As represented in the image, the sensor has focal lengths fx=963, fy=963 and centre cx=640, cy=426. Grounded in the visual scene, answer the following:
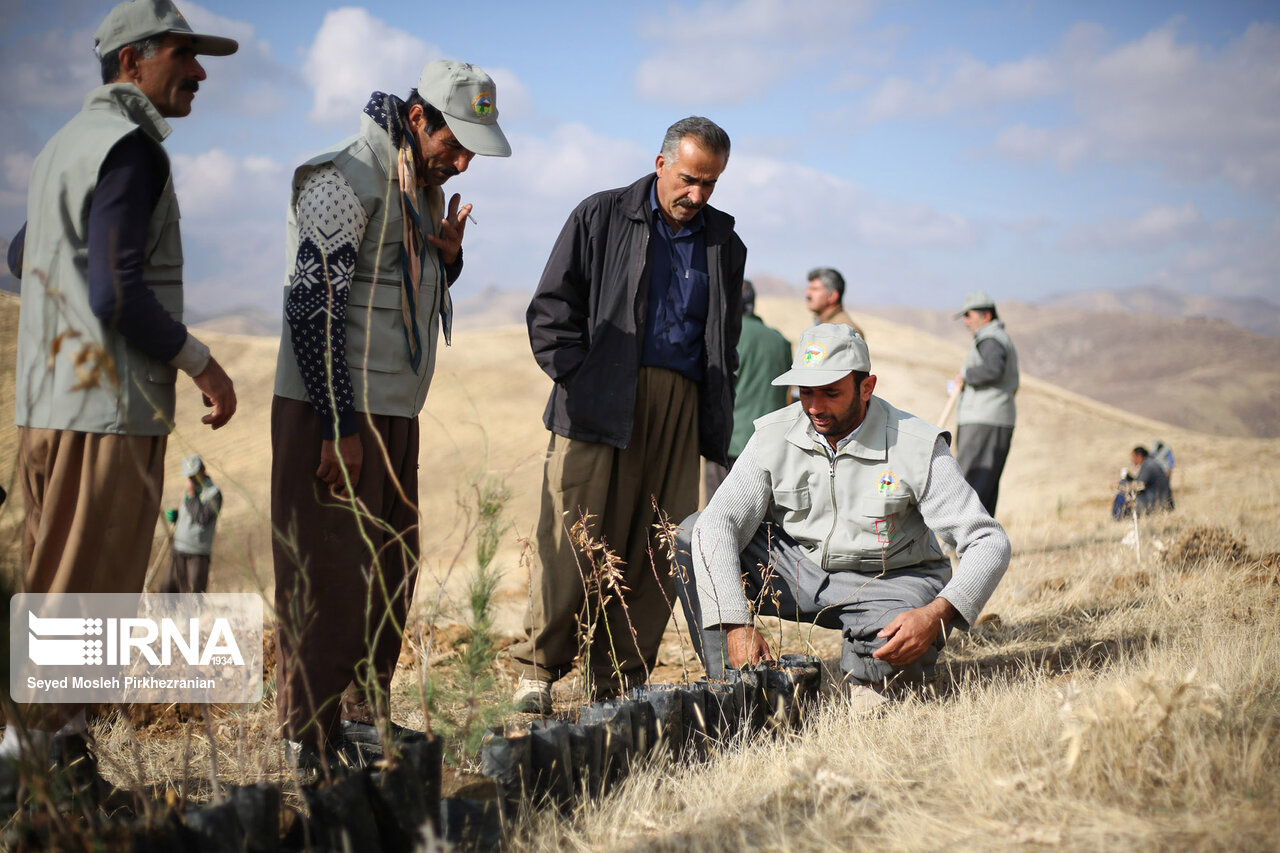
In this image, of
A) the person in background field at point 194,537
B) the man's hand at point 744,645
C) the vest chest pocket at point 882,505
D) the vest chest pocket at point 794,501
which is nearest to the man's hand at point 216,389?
the man's hand at point 744,645

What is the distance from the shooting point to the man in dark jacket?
149 inches

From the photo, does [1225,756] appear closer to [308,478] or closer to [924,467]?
[924,467]

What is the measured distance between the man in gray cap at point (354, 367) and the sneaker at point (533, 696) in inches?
21.4

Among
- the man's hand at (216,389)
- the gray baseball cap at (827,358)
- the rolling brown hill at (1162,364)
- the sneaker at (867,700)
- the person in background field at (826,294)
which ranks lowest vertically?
the sneaker at (867,700)

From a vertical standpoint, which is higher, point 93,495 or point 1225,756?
point 93,495

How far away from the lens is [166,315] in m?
2.64

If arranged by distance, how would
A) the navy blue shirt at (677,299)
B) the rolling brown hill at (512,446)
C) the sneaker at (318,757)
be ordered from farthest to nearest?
1. the rolling brown hill at (512,446)
2. the navy blue shirt at (677,299)
3. the sneaker at (318,757)

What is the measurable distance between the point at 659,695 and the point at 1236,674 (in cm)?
188

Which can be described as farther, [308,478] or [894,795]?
[308,478]

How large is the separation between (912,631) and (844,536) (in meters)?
0.48

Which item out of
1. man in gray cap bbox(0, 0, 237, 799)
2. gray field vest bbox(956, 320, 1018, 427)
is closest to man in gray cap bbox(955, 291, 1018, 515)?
gray field vest bbox(956, 320, 1018, 427)

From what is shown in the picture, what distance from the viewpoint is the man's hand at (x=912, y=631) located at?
10.4 ft

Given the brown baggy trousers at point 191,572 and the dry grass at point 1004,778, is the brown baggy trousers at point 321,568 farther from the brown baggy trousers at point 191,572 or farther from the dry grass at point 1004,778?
the brown baggy trousers at point 191,572

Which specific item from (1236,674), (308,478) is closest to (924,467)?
(1236,674)
